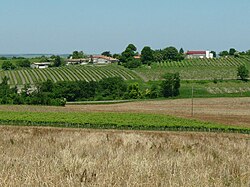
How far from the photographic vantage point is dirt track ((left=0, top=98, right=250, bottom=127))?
60528 millimetres

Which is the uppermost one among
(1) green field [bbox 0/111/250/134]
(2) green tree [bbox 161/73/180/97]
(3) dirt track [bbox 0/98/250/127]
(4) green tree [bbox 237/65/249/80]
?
(4) green tree [bbox 237/65/249/80]

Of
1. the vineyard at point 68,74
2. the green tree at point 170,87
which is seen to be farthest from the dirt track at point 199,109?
the vineyard at point 68,74

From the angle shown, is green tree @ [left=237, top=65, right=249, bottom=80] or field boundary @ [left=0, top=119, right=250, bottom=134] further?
green tree @ [left=237, top=65, right=249, bottom=80]

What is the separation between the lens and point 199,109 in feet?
232

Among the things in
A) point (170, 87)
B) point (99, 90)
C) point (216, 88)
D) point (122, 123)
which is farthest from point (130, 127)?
point (216, 88)

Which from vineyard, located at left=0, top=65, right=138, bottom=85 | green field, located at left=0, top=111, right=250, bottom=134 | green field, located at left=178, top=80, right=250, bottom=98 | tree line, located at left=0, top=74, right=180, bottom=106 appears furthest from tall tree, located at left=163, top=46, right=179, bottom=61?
green field, located at left=0, top=111, right=250, bottom=134

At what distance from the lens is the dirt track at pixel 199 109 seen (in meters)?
60.5

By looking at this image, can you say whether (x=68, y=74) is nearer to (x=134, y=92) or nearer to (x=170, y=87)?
(x=134, y=92)

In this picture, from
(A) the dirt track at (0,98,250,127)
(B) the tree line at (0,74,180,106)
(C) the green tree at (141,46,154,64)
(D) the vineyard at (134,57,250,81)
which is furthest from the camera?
(C) the green tree at (141,46,154,64)

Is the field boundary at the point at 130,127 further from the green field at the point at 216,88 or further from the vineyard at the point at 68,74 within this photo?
the vineyard at the point at 68,74

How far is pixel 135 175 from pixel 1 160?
2.94 m

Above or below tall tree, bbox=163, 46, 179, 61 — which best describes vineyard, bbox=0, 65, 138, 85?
below

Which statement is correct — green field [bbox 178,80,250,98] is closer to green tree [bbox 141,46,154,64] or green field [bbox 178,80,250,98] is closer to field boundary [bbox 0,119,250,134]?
field boundary [bbox 0,119,250,134]

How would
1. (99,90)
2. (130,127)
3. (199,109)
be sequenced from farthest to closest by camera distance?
(99,90) < (199,109) < (130,127)
